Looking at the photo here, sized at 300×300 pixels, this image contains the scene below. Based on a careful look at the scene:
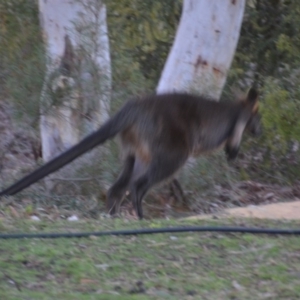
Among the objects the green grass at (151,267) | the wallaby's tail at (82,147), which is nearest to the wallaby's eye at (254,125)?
the wallaby's tail at (82,147)

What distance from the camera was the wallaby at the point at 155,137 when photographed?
7.21 metres

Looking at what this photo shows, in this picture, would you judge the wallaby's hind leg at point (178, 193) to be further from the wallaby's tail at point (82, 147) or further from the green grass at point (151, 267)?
the green grass at point (151, 267)

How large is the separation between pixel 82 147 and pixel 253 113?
2.26 metres

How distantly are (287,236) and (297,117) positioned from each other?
5.77m

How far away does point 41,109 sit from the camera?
27.7 ft

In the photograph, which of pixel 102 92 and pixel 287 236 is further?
pixel 102 92

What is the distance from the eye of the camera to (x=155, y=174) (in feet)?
25.0

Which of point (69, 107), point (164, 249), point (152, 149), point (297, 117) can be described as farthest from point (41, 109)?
point (297, 117)

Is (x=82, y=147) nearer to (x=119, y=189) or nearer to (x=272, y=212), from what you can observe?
(x=119, y=189)

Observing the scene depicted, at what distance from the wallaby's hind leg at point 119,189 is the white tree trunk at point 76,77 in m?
0.97

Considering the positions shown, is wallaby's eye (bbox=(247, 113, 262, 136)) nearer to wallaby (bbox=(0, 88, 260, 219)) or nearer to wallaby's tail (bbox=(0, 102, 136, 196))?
wallaby (bbox=(0, 88, 260, 219))

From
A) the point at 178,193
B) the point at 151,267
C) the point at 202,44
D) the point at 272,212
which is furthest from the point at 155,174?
the point at 151,267

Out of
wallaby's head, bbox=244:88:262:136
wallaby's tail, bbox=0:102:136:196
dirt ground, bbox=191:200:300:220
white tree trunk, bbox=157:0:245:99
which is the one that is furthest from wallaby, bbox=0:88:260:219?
white tree trunk, bbox=157:0:245:99

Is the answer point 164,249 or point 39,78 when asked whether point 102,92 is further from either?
point 164,249
